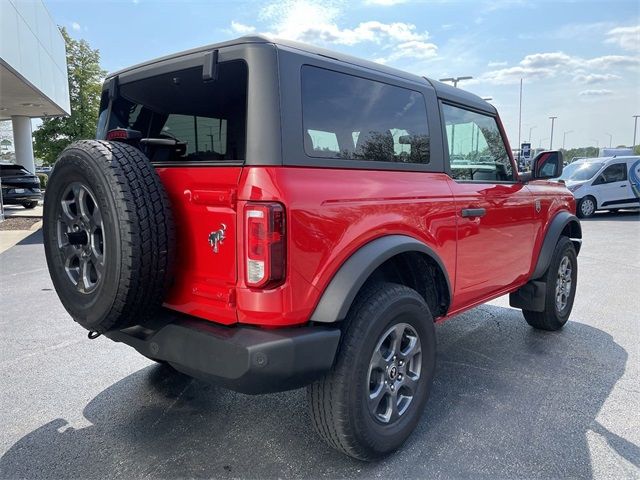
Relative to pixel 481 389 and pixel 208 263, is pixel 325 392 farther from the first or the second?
pixel 481 389

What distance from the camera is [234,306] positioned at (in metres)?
2.08

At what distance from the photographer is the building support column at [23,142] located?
19297mm

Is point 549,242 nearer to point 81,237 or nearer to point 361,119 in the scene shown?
point 361,119

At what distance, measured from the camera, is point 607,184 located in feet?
47.7

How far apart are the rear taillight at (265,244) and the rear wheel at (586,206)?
14.8m

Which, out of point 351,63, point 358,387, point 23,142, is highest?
point 23,142

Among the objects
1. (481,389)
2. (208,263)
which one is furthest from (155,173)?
(481,389)

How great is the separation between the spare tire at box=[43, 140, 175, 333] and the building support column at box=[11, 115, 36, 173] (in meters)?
20.0

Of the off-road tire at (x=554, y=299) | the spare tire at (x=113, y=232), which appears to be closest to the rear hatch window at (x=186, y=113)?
the spare tire at (x=113, y=232)

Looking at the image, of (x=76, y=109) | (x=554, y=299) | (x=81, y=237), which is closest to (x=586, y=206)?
(x=554, y=299)

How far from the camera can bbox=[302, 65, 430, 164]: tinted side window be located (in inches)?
88.5

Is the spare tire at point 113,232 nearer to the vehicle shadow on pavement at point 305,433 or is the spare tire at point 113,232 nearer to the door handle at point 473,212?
the vehicle shadow on pavement at point 305,433

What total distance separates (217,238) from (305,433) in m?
1.30

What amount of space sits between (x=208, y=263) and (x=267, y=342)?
472 mm
